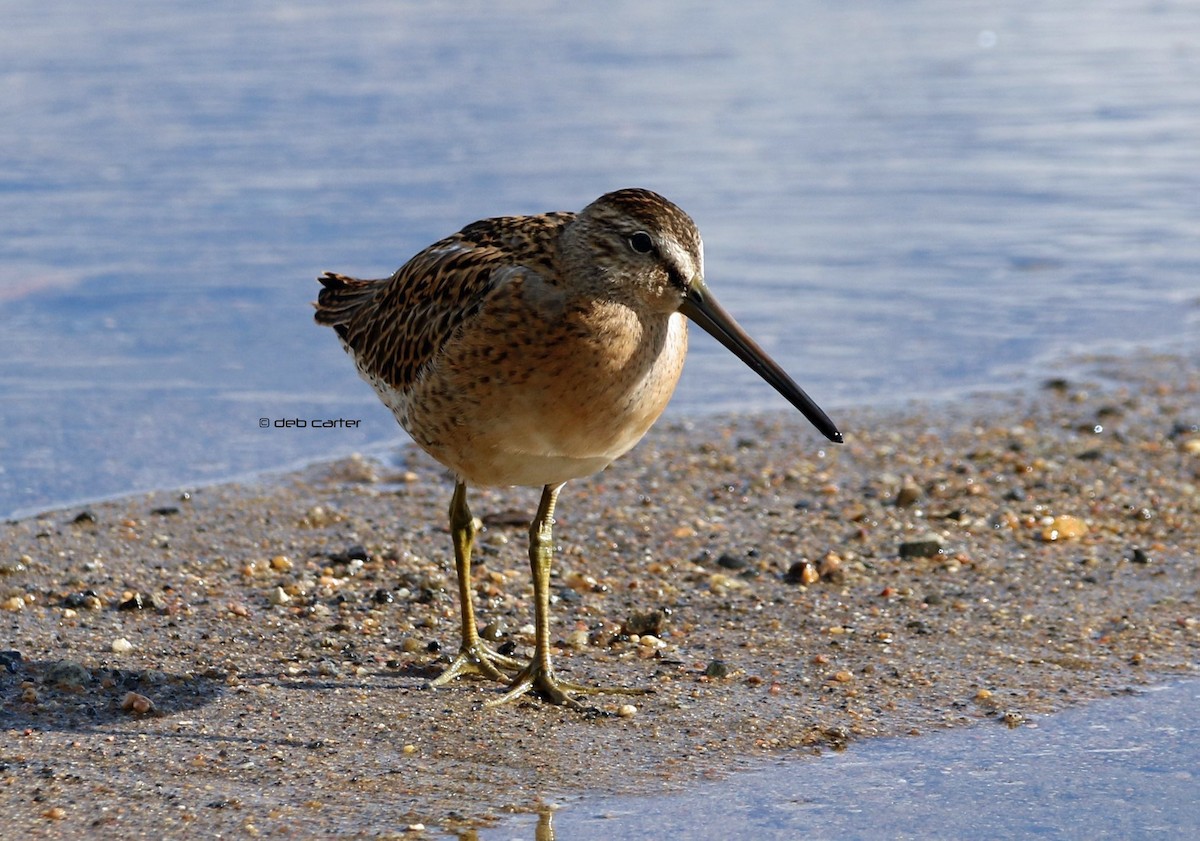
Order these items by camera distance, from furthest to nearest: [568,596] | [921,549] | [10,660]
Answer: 1. [921,549]
2. [568,596]
3. [10,660]

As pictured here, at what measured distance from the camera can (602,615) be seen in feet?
→ 17.6

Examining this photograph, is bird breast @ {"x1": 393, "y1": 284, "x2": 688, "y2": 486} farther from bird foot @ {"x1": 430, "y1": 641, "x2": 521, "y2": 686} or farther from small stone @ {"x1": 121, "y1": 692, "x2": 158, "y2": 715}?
small stone @ {"x1": 121, "y1": 692, "x2": 158, "y2": 715}

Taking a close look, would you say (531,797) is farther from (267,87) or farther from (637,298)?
(267,87)

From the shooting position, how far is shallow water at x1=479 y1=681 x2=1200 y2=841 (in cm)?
368

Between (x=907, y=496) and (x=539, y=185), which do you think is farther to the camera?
(x=539, y=185)

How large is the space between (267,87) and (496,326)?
31.7ft

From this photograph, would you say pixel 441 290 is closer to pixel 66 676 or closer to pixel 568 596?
pixel 568 596

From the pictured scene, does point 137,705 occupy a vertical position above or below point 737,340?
below

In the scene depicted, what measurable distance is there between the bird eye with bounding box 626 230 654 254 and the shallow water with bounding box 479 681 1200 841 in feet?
4.58

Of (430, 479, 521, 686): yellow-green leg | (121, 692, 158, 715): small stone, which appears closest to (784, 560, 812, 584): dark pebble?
(430, 479, 521, 686): yellow-green leg

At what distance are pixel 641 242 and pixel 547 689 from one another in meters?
1.35

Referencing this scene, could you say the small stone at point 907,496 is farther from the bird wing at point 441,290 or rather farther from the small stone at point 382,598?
the bird wing at point 441,290

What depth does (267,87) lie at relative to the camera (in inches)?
527

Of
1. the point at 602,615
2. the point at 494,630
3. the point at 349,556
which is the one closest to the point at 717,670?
the point at 602,615
